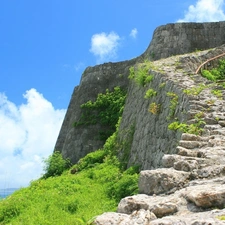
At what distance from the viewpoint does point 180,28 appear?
18531 mm

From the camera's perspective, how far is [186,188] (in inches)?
164

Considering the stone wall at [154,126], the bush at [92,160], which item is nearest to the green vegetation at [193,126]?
the stone wall at [154,126]

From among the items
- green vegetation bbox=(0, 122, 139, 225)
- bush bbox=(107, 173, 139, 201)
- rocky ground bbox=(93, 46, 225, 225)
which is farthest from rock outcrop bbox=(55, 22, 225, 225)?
green vegetation bbox=(0, 122, 139, 225)

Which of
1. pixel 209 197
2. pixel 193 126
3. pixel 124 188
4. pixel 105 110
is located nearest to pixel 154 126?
pixel 124 188

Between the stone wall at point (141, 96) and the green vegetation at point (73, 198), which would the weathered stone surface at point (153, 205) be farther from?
the stone wall at point (141, 96)

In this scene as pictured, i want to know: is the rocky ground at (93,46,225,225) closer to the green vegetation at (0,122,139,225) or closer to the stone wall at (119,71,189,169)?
the stone wall at (119,71,189,169)

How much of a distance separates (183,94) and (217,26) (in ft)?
38.5

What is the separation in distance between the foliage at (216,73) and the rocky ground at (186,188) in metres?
5.39

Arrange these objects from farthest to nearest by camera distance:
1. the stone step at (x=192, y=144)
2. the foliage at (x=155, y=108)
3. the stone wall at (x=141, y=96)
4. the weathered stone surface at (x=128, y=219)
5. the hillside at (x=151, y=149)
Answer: the foliage at (x=155, y=108), the stone wall at (x=141, y=96), the stone step at (x=192, y=144), the hillside at (x=151, y=149), the weathered stone surface at (x=128, y=219)

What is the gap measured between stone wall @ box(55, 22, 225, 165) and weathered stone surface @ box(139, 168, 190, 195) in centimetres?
372

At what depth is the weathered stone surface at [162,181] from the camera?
447cm

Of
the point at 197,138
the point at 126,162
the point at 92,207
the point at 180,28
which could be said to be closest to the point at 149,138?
the point at 126,162

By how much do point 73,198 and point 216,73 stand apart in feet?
22.7

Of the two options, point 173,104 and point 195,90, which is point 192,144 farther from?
point 195,90
